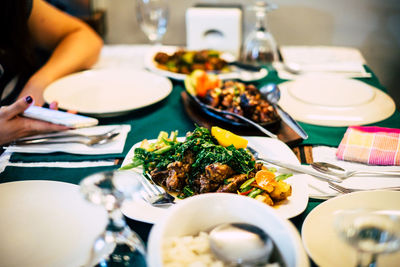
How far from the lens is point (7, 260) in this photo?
65 cm

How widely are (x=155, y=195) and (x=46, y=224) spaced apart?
225 millimetres

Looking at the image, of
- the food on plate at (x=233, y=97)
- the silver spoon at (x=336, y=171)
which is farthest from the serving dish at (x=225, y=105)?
the silver spoon at (x=336, y=171)

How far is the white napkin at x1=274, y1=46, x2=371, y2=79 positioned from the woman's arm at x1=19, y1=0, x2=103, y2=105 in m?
0.91

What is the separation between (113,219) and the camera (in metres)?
0.56

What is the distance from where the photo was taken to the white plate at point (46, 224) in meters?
0.65

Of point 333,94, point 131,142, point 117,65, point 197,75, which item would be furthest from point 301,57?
point 131,142

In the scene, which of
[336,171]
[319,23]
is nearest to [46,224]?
[336,171]

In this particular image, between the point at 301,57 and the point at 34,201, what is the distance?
4.78 feet

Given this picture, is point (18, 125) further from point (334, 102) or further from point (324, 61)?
point (324, 61)

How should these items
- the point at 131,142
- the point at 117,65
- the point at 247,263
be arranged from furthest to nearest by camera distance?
the point at 117,65 → the point at 131,142 → the point at 247,263

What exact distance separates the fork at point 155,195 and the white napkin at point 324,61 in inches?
38.6

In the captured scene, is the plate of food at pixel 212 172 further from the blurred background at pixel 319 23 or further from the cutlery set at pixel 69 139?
the blurred background at pixel 319 23

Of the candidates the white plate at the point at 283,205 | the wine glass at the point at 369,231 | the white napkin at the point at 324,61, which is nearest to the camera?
the wine glass at the point at 369,231

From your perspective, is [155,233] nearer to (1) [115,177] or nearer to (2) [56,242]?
(1) [115,177]
